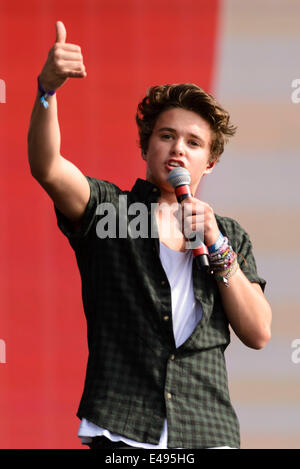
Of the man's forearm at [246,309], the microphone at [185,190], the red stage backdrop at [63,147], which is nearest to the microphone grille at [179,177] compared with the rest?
the microphone at [185,190]

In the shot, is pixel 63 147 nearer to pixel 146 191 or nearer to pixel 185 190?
pixel 146 191

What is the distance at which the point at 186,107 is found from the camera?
172cm

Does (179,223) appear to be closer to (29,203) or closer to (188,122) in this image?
(188,122)

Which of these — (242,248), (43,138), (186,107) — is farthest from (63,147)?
(43,138)

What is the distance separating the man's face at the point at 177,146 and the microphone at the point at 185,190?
0.05m

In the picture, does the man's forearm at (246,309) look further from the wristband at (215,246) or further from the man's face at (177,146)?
the man's face at (177,146)

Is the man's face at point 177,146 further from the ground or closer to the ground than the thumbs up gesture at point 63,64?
closer to the ground

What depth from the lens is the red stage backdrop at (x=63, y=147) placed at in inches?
101

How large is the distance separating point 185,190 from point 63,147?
120 cm

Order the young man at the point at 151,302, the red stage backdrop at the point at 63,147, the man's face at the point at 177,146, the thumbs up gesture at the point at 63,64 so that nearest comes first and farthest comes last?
1. the thumbs up gesture at the point at 63,64
2. the young man at the point at 151,302
3. the man's face at the point at 177,146
4. the red stage backdrop at the point at 63,147

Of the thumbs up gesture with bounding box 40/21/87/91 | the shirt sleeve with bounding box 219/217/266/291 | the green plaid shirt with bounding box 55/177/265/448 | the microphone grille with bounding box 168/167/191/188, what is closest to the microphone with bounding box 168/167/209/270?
the microphone grille with bounding box 168/167/191/188

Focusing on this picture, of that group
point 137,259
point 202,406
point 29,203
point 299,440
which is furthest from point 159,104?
point 299,440

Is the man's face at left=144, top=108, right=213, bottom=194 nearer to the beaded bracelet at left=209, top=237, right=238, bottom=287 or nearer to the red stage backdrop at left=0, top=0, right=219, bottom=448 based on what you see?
the beaded bracelet at left=209, top=237, right=238, bottom=287

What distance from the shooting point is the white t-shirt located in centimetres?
144
